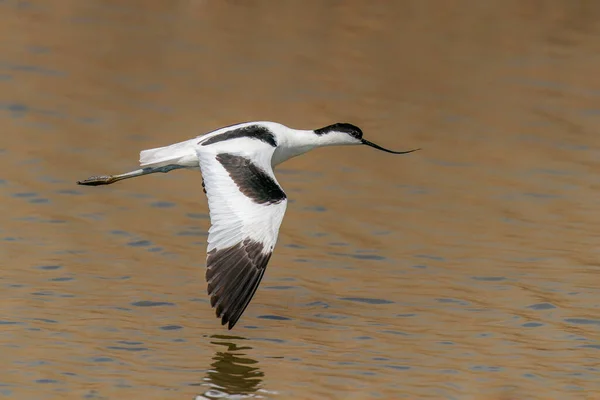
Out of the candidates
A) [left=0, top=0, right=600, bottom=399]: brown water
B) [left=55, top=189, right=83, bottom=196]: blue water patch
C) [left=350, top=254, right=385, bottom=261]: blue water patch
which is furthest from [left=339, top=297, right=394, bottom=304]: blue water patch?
[left=55, top=189, right=83, bottom=196]: blue water patch

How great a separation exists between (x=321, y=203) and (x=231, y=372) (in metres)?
3.91

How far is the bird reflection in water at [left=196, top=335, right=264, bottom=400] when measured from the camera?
7.92 m

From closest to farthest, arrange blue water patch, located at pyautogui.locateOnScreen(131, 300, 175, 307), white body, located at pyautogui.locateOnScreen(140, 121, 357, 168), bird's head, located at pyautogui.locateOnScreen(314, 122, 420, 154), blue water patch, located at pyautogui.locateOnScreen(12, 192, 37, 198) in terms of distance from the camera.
A: blue water patch, located at pyautogui.locateOnScreen(131, 300, 175, 307), white body, located at pyautogui.locateOnScreen(140, 121, 357, 168), bird's head, located at pyautogui.locateOnScreen(314, 122, 420, 154), blue water patch, located at pyautogui.locateOnScreen(12, 192, 37, 198)

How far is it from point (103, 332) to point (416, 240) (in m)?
3.31

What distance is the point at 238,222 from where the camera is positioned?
27.3ft

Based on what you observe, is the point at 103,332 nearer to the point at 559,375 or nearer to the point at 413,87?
the point at 559,375

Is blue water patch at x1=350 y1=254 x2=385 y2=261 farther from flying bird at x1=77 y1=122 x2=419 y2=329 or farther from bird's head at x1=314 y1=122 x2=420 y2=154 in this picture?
flying bird at x1=77 y1=122 x2=419 y2=329

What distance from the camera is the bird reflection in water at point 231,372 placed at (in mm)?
7922

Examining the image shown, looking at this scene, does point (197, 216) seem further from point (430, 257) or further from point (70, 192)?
point (430, 257)

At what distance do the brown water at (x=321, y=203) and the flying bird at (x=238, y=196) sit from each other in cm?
58

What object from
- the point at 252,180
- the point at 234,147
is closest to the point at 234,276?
the point at 252,180

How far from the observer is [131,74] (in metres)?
15.2

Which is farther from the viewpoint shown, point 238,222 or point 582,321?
point 582,321

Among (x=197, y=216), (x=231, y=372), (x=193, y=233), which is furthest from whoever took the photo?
(x=197, y=216)
